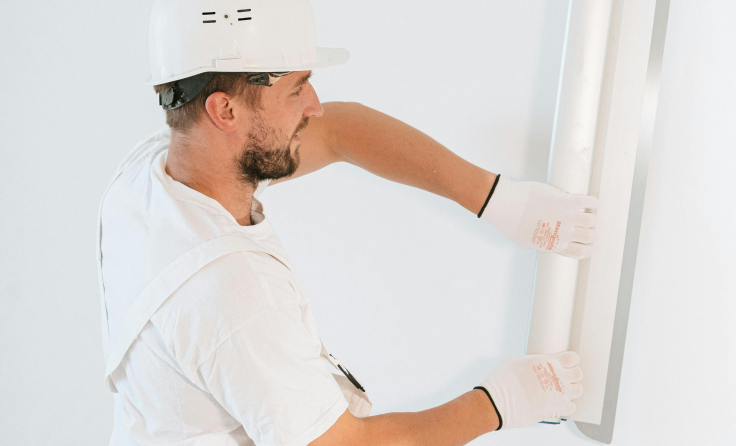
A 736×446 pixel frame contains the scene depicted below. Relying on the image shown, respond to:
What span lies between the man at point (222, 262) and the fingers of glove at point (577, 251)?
22 mm

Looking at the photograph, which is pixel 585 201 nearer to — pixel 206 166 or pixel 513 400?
pixel 513 400

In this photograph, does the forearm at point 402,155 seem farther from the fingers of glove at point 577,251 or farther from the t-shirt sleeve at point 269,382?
the t-shirt sleeve at point 269,382

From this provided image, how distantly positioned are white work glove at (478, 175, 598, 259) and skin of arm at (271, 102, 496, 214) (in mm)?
39

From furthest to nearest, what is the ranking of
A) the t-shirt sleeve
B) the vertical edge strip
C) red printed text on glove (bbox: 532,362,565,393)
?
red printed text on glove (bbox: 532,362,565,393) → the vertical edge strip → the t-shirt sleeve

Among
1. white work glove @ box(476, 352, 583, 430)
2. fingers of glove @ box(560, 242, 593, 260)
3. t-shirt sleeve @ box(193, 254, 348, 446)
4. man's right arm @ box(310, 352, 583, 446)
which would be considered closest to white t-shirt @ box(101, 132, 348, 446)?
t-shirt sleeve @ box(193, 254, 348, 446)

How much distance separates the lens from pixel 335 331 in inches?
55.3

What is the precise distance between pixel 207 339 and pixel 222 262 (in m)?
0.11

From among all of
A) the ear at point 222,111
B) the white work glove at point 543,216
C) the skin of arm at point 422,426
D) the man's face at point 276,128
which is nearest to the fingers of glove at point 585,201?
the white work glove at point 543,216

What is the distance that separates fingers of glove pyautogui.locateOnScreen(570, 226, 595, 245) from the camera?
1113 millimetres

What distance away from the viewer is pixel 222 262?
2.83 ft

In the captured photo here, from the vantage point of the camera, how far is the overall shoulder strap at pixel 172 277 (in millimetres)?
853

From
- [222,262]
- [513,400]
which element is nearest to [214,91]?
[222,262]

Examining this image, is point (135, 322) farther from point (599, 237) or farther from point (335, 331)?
point (599, 237)

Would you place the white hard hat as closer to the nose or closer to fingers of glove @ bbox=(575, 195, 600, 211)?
the nose
